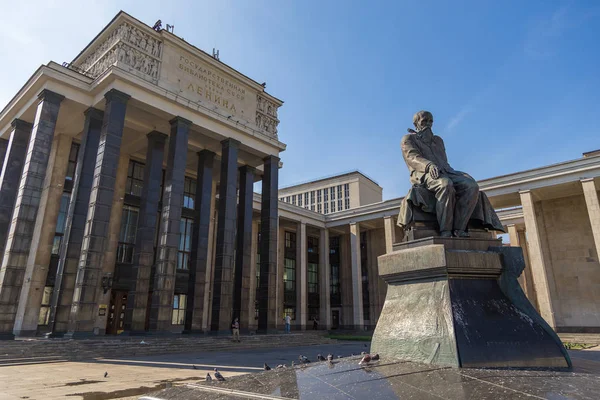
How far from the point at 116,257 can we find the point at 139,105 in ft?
36.1

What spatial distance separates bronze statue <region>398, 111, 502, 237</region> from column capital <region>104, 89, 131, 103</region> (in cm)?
2159

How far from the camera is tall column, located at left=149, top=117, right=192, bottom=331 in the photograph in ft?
74.7

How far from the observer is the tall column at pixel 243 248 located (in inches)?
1121

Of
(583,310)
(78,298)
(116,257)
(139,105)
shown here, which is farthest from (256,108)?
(583,310)

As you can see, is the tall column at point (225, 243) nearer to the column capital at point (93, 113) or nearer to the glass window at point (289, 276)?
the column capital at point (93, 113)

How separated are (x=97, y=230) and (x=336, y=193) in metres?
44.9

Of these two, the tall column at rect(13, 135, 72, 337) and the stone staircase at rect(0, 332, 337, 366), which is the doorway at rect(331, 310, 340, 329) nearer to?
the stone staircase at rect(0, 332, 337, 366)

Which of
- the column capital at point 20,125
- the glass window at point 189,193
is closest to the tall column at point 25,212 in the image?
the column capital at point 20,125

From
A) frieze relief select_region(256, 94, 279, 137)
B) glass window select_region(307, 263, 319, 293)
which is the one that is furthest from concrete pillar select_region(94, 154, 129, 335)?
glass window select_region(307, 263, 319, 293)

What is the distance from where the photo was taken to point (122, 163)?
29.5 m

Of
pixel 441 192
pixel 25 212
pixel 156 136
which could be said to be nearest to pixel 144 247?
pixel 25 212

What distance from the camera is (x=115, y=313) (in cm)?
2681

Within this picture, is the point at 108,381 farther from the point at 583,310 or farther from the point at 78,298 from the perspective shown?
the point at 583,310

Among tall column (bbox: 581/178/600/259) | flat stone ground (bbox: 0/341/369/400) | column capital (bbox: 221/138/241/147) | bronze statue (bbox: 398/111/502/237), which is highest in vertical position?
column capital (bbox: 221/138/241/147)
